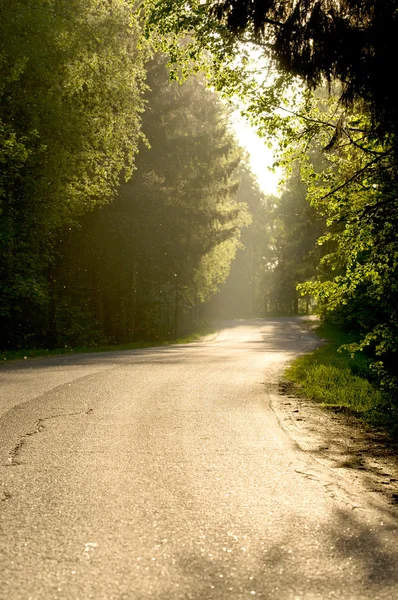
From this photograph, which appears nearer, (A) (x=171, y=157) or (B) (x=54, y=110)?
(B) (x=54, y=110)

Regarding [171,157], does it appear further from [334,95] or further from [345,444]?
[345,444]

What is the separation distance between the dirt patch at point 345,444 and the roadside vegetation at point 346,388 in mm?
314

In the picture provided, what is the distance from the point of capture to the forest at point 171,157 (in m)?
9.56

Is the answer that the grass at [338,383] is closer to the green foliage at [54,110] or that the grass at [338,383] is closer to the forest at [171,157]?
the forest at [171,157]

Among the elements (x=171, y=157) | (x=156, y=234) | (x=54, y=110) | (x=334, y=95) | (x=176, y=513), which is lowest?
(x=176, y=513)

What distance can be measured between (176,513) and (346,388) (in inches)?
354

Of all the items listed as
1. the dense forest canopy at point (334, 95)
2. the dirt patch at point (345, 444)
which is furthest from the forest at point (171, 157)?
the dirt patch at point (345, 444)

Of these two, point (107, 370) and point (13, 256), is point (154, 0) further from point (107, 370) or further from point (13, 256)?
point (13, 256)

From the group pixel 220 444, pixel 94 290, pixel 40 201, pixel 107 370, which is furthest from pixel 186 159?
pixel 220 444

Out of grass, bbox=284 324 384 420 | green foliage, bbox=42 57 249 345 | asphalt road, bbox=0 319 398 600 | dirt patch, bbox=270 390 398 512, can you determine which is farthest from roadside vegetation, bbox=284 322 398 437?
green foliage, bbox=42 57 249 345

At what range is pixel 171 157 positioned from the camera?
36.6m

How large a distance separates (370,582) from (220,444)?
405 centimetres

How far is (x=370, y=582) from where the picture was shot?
3830mm

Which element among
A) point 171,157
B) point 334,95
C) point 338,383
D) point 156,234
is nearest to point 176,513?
point 334,95
